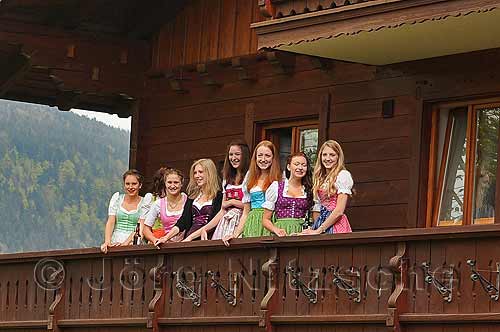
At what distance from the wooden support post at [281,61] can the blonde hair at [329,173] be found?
342 centimetres

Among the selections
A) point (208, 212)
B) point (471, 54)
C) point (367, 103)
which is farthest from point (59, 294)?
point (471, 54)

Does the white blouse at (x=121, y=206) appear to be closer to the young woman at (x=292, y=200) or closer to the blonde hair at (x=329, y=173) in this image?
the young woman at (x=292, y=200)

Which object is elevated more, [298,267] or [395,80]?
[395,80]

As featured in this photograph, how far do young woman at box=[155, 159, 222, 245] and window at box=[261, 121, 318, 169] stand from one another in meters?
2.30

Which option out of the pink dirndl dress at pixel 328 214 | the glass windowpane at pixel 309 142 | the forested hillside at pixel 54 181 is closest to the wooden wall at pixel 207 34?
the glass windowpane at pixel 309 142

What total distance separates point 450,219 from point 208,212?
243 cm

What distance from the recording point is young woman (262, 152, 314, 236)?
17.6 meters

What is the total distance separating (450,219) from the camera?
18953 millimetres

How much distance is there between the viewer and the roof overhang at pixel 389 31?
17.0 meters

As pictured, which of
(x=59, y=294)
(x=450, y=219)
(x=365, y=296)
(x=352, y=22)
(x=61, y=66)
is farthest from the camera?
(x=61, y=66)

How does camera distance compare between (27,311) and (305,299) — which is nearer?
(305,299)

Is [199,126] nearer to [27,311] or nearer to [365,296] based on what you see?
[27,311]

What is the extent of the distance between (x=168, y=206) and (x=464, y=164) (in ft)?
9.83

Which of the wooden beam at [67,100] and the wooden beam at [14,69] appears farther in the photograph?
the wooden beam at [67,100]
